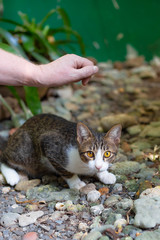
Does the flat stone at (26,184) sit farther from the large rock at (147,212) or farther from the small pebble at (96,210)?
the large rock at (147,212)

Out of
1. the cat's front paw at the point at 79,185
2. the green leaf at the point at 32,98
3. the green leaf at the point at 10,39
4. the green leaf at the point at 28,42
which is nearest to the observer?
the cat's front paw at the point at 79,185

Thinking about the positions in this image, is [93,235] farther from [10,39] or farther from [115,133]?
[10,39]

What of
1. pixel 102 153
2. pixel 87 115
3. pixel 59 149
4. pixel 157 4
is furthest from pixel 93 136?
pixel 157 4

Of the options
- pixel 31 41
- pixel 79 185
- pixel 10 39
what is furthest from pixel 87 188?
pixel 31 41

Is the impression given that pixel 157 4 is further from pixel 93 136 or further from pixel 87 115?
pixel 93 136

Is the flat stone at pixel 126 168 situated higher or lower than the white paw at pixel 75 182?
higher

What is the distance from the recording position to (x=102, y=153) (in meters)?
1.68

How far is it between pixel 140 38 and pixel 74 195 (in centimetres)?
305

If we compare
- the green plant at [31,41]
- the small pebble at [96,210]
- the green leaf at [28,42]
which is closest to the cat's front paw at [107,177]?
the small pebble at [96,210]

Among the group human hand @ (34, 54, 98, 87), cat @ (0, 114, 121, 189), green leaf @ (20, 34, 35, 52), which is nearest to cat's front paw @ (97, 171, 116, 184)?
cat @ (0, 114, 121, 189)

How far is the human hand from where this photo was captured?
146 cm

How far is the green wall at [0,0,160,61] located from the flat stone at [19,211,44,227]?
103 inches

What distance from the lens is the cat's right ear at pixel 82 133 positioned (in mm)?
1723

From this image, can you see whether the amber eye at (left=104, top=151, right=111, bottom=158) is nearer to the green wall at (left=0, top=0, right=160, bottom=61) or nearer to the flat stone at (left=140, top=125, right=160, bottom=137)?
the flat stone at (left=140, top=125, right=160, bottom=137)
